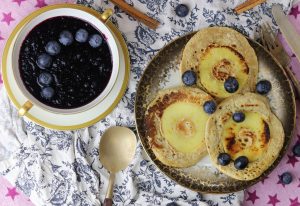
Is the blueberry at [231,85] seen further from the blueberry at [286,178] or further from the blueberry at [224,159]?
the blueberry at [286,178]

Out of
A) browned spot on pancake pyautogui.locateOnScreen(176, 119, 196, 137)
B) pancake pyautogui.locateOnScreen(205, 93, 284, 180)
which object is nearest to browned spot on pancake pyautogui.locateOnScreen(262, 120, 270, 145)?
pancake pyautogui.locateOnScreen(205, 93, 284, 180)

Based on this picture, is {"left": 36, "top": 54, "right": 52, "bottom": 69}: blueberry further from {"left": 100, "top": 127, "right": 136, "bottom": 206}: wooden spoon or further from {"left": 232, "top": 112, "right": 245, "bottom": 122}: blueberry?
{"left": 232, "top": 112, "right": 245, "bottom": 122}: blueberry

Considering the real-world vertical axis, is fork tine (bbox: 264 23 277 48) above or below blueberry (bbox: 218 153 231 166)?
above

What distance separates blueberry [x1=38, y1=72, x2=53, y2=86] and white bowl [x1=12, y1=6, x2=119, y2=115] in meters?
0.06

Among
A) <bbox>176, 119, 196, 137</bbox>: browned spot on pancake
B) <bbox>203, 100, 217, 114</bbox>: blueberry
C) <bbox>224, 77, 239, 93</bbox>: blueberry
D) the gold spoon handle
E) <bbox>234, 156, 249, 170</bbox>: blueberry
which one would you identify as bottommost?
the gold spoon handle

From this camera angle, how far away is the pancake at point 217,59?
1.76 metres

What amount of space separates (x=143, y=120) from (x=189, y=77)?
0.68 feet

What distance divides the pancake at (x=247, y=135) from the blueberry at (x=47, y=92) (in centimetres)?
50

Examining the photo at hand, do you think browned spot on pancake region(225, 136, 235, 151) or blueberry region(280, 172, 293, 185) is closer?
browned spot on pancake region(225, 136, 235, 151)

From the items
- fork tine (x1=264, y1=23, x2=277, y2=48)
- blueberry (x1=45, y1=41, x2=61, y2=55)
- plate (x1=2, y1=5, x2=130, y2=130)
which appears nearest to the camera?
blueberry (x1=45, y1=41, x2=61, y2=55)

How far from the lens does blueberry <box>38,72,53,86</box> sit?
158 cm

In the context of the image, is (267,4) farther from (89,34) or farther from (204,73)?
(89,34)

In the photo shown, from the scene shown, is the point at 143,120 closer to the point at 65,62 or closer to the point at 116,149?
the point at 116,149

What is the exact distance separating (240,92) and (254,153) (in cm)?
20
